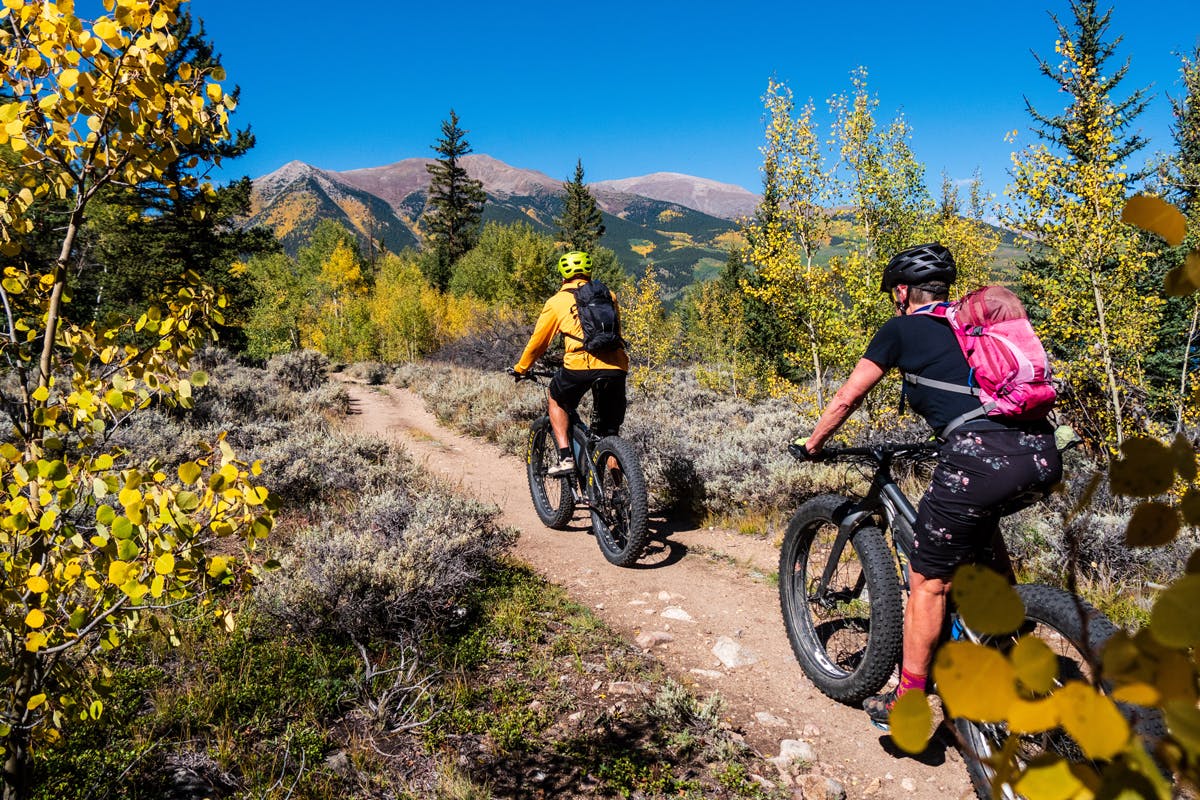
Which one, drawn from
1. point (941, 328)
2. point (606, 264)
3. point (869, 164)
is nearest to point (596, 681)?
point (941, 328)

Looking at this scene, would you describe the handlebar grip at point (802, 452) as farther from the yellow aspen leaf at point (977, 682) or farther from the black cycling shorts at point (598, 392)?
the yellow aspen leaf at point (977, 682)

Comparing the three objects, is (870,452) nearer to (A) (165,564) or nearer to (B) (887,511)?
(B) (887,511)

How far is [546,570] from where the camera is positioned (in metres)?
5.19

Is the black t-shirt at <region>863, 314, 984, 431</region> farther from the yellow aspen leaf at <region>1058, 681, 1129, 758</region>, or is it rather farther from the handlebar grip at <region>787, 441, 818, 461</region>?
the yellow aspen leaf at <region>1058, 681, 1129, 758</region>

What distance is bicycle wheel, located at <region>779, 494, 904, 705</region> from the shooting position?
9.89 ft

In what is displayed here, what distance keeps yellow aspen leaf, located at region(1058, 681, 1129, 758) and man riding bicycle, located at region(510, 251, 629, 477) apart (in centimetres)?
473

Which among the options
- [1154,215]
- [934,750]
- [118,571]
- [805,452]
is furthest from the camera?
[805,452]

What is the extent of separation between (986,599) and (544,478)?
243 inches

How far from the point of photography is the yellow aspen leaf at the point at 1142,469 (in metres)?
0.62

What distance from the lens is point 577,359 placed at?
17.2 feet

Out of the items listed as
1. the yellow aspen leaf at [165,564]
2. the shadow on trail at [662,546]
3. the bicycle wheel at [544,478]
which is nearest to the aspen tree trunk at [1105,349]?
the shadow on trail at [662,546]

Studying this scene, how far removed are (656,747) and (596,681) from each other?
63cm

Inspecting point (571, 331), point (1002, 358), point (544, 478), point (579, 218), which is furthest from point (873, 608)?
point (579, 218)

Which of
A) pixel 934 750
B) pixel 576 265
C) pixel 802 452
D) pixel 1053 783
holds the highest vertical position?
pixel 576 265
